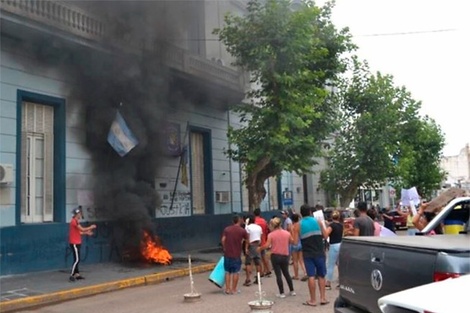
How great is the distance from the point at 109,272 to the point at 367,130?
1512 cm

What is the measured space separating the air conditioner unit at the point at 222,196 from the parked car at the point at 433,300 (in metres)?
16.2

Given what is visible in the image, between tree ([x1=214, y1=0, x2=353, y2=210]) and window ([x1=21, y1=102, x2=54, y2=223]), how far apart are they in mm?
5547

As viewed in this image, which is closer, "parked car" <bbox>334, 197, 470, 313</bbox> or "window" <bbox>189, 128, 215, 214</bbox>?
"parked car" <bbox>334, 197, 470, 313</bbox>

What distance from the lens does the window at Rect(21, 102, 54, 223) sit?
12172 millimetres

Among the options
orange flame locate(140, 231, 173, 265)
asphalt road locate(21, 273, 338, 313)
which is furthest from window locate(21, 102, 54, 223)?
asphalt road locate(21, 273, 338, 313)

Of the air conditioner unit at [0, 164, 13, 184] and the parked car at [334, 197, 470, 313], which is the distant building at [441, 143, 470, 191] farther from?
the parked car at [334, 197, 470, 313]

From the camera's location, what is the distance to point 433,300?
2.40 m

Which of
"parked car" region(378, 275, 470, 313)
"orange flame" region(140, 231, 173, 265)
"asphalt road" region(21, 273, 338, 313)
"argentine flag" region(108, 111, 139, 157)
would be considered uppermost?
"argentine flag" region(108, 111, 139, 157)

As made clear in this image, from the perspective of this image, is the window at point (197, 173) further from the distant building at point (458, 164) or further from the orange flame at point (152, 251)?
the distant building at point (458, 164)

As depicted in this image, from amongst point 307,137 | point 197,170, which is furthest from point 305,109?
point 197,170

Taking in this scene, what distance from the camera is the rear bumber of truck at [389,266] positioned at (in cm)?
312

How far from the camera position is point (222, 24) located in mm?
20078

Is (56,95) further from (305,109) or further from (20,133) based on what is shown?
(305,109)

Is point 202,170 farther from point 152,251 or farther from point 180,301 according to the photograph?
point 180,301
